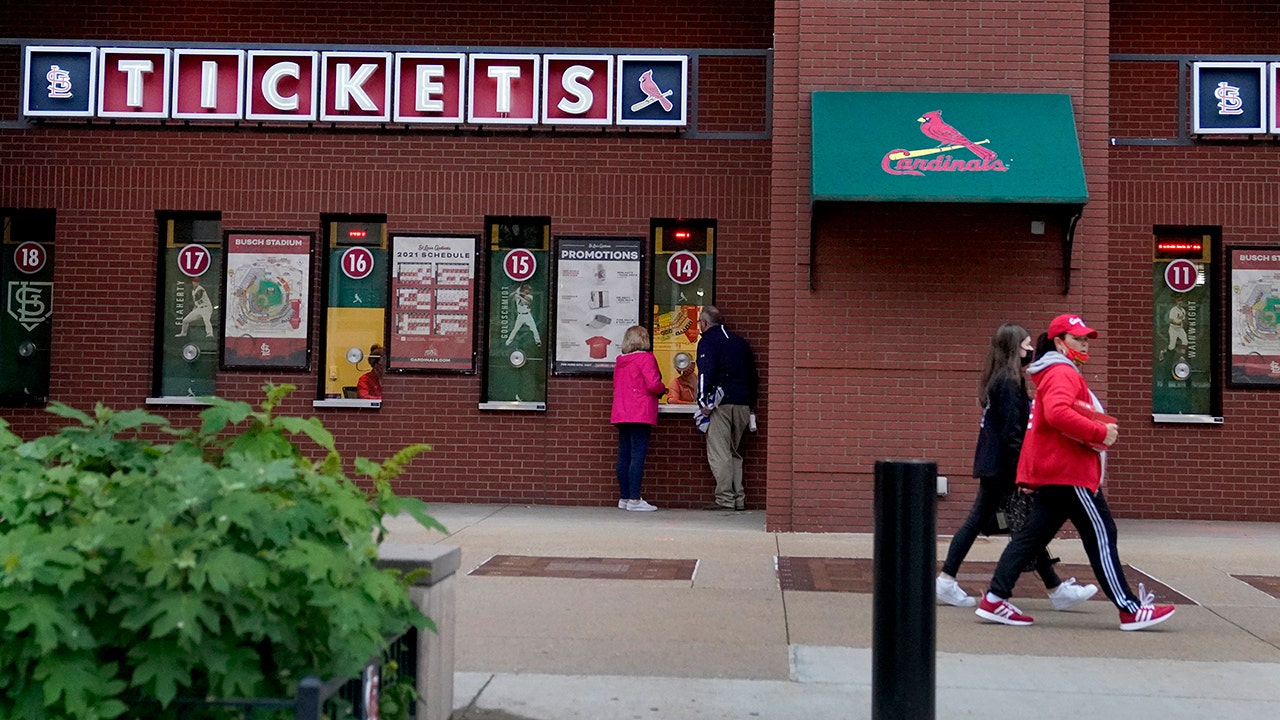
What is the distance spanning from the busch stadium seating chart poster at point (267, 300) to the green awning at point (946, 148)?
563cm

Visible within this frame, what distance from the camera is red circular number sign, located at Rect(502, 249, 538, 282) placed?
13164 millimetres

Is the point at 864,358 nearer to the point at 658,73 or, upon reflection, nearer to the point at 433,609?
the point at 658,73

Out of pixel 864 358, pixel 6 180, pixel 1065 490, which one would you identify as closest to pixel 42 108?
pixel 6 180

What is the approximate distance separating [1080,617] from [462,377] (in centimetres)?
713

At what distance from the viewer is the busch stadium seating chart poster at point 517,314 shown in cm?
1316

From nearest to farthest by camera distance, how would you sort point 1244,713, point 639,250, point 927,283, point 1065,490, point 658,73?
point 1244,713 < point 1065,490 < point 927,283 < point 658,73 < point 639,250

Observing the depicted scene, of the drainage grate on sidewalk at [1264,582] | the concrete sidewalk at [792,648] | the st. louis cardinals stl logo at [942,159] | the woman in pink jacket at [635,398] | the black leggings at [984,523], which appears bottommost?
the concrete sidewalk at [792,648]

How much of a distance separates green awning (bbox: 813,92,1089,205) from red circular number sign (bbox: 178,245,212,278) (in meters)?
6.59

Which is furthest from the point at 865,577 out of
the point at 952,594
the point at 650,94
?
the point at 650,94

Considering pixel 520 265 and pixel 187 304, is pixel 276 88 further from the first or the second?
pixel 520 265

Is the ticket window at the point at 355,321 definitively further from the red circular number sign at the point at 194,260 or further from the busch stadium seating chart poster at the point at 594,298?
the busch stadium seating chart poster at the point at 594,298

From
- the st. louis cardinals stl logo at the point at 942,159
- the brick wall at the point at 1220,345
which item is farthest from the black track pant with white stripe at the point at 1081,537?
the brick wall at the point at 1220,345

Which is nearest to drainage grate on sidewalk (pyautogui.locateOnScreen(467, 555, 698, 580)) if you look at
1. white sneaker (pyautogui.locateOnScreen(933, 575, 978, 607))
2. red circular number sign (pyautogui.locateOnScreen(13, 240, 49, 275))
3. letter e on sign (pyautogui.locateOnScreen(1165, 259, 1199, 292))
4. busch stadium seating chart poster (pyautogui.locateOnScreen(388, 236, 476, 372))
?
white sneaker (pyautogui.locateOnScreen(933, 575, 978, 607))

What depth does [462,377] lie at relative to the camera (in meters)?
13.1
